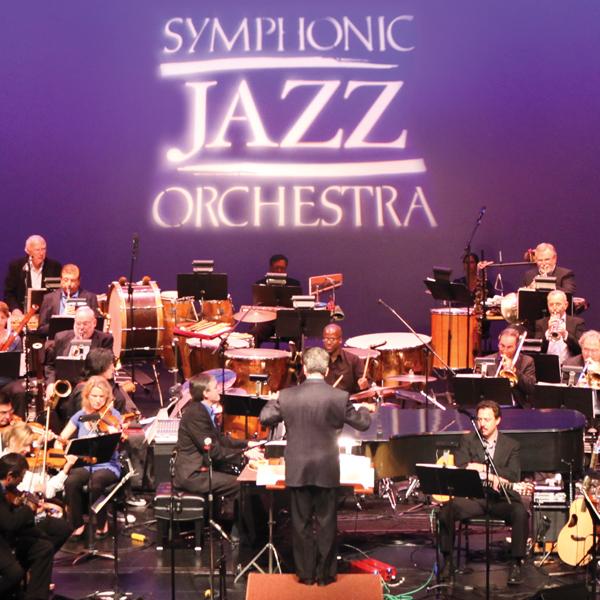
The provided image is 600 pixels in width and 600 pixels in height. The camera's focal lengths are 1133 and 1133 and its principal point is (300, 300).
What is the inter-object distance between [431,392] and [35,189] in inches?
231

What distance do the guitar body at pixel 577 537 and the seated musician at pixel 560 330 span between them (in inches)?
113

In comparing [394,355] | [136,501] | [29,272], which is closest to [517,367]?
[394,355]

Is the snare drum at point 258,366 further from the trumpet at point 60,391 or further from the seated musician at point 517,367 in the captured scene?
the seated musician at point 517,367

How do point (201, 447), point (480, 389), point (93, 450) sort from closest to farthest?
point (93, 450), point (201, 447), point (480, 389)

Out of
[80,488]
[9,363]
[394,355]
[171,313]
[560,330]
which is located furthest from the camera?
[171,313]

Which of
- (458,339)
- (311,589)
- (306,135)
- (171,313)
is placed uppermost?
(306,135)

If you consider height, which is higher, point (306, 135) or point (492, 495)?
point (306, 135)

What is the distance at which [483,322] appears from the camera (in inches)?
533

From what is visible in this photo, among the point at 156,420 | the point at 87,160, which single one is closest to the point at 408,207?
the point at 87,160

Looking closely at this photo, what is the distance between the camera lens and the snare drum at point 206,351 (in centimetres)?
1223

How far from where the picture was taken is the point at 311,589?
7590 millimetres

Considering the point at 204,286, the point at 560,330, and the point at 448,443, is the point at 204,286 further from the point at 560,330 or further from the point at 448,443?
the point at 448,443

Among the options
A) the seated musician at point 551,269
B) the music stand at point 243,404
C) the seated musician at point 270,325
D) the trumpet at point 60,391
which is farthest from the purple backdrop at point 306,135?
the music stand at point 243,404

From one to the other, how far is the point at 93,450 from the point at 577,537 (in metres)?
3.59
